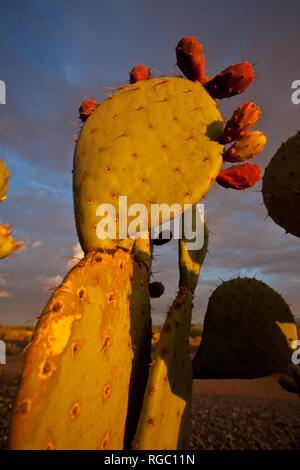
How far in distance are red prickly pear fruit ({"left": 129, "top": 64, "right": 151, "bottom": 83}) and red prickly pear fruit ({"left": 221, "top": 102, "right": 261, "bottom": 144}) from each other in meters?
0.62

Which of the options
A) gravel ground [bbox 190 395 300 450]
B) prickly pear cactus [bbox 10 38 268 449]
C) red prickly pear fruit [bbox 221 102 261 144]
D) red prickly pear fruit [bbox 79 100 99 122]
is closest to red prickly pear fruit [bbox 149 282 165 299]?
prickly pear cactus [bbox 10 38 268 449]

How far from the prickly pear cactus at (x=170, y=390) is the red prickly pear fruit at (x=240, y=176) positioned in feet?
1.82

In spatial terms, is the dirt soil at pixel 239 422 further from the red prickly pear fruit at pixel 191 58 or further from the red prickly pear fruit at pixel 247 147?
the red prickly pear fruit at pixel 191 58

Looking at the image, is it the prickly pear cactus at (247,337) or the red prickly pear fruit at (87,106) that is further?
the prickly pear cactus at (247,337)

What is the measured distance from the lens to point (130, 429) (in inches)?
41.6

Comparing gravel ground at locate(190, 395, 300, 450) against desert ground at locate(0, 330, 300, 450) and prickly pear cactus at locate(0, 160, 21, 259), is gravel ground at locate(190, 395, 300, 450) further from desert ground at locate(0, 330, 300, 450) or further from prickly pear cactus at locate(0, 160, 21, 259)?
prickly pear cactus at locate(0, 160, 21, 259)

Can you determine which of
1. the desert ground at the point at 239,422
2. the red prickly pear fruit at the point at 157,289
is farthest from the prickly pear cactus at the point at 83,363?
the desert ground at the point at 239,422

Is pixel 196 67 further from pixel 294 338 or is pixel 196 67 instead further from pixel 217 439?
pixel 217 439

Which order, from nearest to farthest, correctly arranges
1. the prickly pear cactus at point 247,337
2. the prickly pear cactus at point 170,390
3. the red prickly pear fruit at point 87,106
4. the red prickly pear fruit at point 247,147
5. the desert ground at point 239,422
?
the prickly pear cactus at point 170,390, the red prickly pear fruit at point 247,147, the red prickly pear fruit at point 87,106, the prickly pear cactus at point 247,337, the desert ground at point 239,422

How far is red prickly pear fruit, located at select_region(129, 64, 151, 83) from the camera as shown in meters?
1.64

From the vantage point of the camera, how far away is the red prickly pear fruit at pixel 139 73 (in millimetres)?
1640

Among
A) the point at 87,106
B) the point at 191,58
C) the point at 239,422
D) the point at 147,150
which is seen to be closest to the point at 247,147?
the point at 147,150

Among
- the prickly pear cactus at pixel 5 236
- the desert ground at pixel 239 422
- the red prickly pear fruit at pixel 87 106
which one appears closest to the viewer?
the red prickly pear fruit at pixel 87 106

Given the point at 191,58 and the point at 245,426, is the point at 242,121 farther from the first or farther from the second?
the point at 245,426
